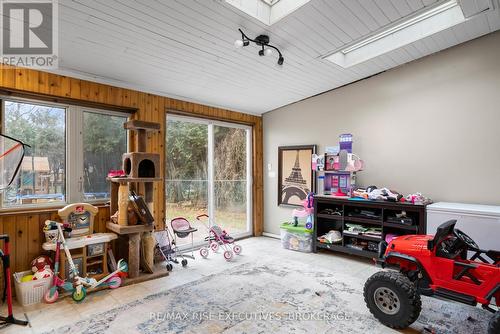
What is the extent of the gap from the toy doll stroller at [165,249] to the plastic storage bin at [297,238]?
1723 millimetres

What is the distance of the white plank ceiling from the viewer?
234 centimetres

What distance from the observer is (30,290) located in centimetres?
260

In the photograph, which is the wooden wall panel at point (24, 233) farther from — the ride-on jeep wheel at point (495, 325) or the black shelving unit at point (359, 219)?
the ride-on jeep wheel at point (495, 325)

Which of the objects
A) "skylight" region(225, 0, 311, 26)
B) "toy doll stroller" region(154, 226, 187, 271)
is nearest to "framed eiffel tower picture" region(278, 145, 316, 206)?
"toy doll stroller" region(154, 226, 187, 271)

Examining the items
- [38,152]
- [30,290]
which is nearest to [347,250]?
[30,290]

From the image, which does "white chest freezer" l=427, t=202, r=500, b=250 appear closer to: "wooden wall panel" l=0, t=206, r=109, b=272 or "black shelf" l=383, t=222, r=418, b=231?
"black shelf" l=383, t=222, r=418, b=231

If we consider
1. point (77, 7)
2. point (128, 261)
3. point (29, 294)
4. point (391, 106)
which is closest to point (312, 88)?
point (391, 106)

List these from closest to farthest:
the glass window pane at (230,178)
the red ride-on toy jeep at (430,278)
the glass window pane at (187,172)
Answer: the red ride-on toy jeep at (430,278)
the glass window pane at (187,172)
the glass window pane at (230,178)

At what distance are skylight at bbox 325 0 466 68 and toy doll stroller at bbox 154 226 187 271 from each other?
10.7 feet

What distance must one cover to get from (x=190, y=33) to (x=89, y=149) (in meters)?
1.95

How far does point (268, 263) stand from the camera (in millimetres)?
3805

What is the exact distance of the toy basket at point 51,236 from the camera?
2.86 metres

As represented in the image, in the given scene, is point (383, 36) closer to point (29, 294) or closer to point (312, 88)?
point (312, 88)

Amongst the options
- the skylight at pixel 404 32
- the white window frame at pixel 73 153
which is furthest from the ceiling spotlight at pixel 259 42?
the white window frame at pixel 73 153
